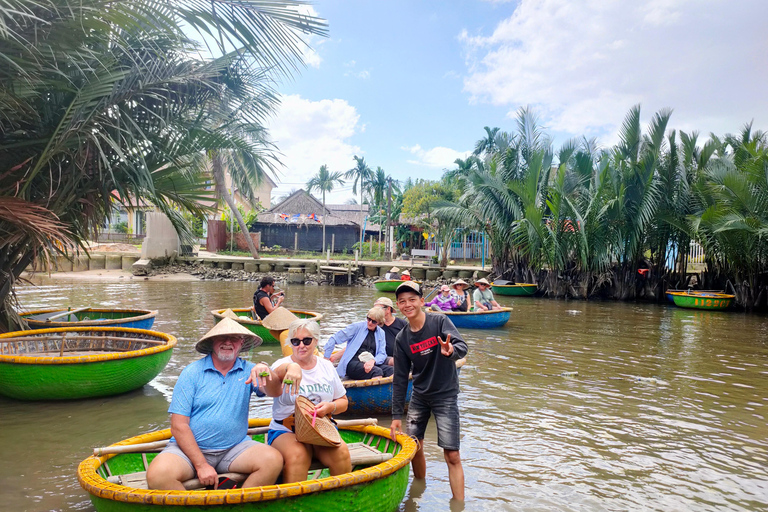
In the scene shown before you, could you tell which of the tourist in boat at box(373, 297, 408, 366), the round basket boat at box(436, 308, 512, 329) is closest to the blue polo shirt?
the tourist in boat at box(373, 297, 408, 366)

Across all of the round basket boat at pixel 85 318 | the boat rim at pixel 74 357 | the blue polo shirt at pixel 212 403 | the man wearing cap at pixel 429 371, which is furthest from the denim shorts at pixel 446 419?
the round basket boat at pixel 85 318

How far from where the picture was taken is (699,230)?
741 inches

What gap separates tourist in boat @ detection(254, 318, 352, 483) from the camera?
370cm

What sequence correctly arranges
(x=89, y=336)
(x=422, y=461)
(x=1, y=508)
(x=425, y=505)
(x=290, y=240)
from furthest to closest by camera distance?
(x=290, y=240), (x=89, y=336), (x=422, y=461), (x=425, y=505), (x=1, y=508)

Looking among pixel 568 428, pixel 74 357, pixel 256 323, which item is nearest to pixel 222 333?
pixel 74 357

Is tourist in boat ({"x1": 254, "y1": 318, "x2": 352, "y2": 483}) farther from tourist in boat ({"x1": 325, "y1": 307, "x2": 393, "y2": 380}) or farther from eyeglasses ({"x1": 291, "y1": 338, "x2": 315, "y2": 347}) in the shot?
tourist in boat ({"x1": 325, "y1": 307, "x2": 393, "y2": 380})

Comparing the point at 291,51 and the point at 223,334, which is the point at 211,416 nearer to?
the point at 223,334

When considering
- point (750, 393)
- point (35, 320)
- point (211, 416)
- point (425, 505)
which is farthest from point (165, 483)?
point (750, 393)

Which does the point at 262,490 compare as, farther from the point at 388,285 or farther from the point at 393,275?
the point at 393,275

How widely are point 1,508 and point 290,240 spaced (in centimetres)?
3634

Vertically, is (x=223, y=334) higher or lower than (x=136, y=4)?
lower

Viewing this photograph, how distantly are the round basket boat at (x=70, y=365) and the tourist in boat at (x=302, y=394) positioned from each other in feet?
10.9

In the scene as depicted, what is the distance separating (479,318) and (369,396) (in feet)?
22.6

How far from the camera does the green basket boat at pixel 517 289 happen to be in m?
22.0
